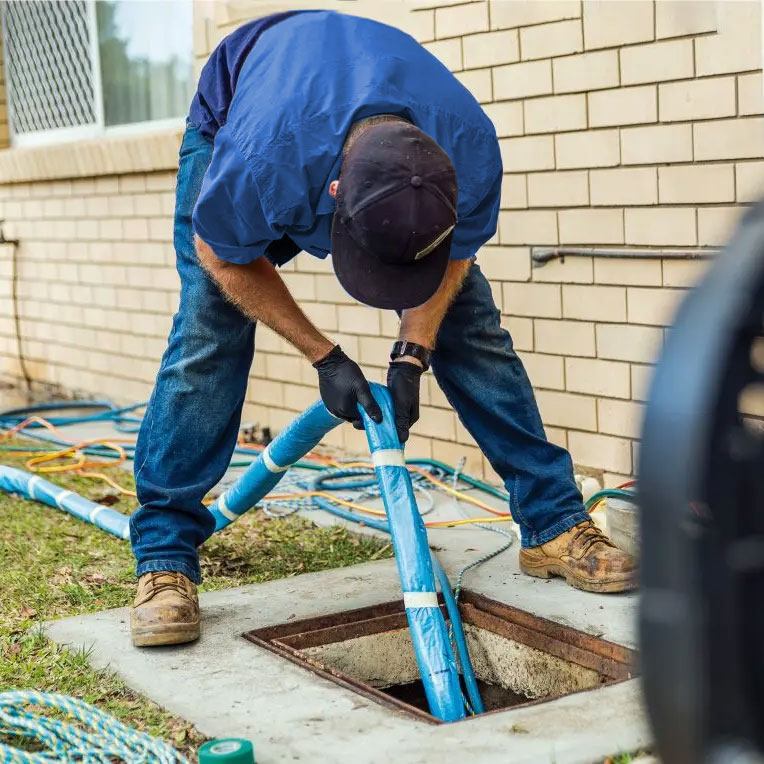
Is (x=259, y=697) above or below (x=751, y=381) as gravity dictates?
below

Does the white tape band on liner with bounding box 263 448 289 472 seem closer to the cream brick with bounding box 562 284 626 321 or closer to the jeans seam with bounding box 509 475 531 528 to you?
the jeans seam with bounding box 509 475 531 528

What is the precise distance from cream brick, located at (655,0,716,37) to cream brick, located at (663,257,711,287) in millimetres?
762

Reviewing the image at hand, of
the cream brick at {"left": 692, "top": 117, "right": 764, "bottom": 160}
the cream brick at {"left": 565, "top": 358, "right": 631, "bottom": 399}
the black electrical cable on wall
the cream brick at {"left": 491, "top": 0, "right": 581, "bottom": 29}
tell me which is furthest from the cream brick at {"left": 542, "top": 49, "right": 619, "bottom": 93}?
the black electrical cable on wall

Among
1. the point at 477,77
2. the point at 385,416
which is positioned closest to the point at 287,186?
the point at 385,416

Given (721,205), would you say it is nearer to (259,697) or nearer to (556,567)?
(556,567)

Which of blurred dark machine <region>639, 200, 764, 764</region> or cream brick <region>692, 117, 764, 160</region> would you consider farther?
cream brick <region>692, 117, 764, 160</region>

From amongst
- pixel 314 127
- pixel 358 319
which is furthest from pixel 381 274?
pixel 358 319

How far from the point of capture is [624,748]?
8.05ft

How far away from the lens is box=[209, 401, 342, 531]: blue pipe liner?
11.6 feet

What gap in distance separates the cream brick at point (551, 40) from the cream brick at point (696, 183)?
2.04 feet

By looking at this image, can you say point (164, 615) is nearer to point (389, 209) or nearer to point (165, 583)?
point (165, 583)

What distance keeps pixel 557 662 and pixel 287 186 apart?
1.44 meters

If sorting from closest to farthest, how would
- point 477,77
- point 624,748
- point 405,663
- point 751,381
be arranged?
point 751,381 → point 624,748 → point 405,663 → point 477,77

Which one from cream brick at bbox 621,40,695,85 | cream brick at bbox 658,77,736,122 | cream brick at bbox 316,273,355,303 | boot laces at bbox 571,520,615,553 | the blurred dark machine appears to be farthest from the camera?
cream brick at bbox 316,273,355,303
